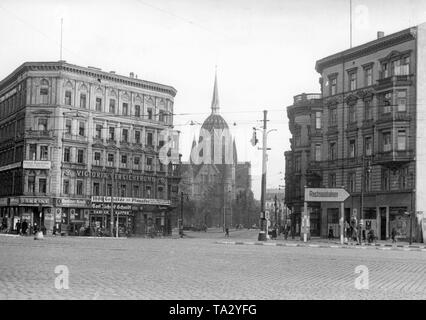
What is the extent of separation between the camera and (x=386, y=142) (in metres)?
49.1

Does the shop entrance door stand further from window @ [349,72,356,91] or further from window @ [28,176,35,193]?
window @ [28,176,35,193]

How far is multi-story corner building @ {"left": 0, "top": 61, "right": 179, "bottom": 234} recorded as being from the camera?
6322 centimetres

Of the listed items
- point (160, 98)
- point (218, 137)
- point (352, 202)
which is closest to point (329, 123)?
point (352, 202)

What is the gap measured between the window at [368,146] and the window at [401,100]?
13.9ft

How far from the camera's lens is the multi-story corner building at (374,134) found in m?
47.1

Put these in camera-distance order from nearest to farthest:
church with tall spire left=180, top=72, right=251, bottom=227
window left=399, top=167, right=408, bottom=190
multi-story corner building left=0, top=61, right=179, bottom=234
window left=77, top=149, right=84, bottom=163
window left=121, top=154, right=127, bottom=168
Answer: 1. window left=399, top=167, right=408, bottom=190
2. multi-story corner building left=0, top=61, right=179, bottom=234
3. window left=77, top=149, right=84, bottom=163
4. window left=121, top=154, right=127, bottom=168
5. church with tall spire left=180, top=72, right=251, bottom=227

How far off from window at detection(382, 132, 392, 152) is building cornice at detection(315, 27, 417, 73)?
680cm

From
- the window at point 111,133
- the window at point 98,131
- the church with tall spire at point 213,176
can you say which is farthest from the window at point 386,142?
the church with tall spire at point 213,176

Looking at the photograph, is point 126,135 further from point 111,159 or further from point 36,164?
point 36,164

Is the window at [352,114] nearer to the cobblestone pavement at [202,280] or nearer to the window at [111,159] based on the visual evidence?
the window at [111,159]

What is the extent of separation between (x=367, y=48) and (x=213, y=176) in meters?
97.9

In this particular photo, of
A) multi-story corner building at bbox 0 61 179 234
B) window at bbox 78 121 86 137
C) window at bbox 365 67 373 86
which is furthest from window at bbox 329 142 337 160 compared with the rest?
window at bbox 78 121 86 137

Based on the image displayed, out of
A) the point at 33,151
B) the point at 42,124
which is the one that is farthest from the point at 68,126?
the point at 33,151
